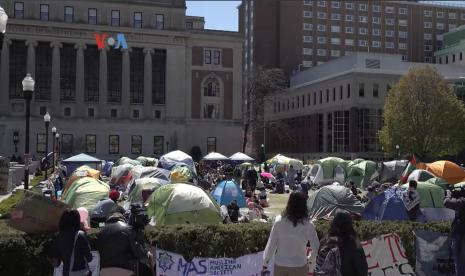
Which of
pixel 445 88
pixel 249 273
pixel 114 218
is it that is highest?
pixel 445 88

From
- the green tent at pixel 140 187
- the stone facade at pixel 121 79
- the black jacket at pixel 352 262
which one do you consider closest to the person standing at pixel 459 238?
the black jacket at pixel 352 262

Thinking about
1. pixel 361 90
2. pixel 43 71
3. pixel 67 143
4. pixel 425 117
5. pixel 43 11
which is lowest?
pixel 67 143

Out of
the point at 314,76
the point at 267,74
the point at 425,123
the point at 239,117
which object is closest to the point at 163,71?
Answer: the point at 239,117

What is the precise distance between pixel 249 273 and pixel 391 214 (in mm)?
7448

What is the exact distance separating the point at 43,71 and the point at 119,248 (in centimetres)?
7119

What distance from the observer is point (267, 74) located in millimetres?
91312

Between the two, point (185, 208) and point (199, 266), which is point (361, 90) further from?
point (199, 266)

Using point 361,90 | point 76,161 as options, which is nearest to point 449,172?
point 76,161

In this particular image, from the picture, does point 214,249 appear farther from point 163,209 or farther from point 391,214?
point 391,214

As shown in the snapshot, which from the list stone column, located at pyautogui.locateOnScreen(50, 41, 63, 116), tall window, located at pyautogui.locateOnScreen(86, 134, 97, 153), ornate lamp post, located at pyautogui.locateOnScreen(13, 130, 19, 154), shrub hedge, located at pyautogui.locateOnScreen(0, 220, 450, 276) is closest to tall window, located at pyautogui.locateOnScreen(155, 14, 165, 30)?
stone column, located at pyautogui.locateOnScreen(50, 41, 63, 116)

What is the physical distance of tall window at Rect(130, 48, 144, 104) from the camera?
7725 centimetres

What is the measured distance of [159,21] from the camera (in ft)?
253

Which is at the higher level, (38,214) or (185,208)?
(38,214)

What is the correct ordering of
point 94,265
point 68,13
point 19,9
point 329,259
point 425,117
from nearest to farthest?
point 329,259 < point 94,265 < point 425,117 < point 19,9 < point 68,13
